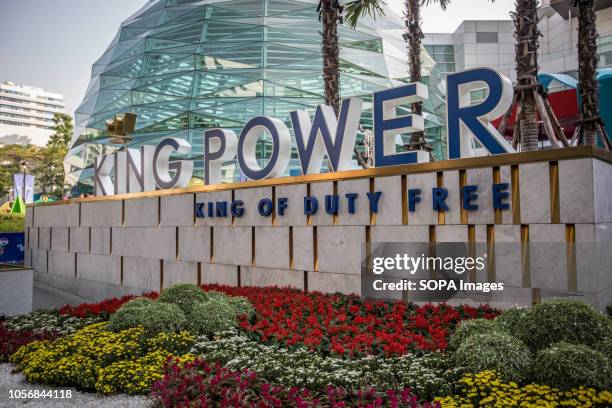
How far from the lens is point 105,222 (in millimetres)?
19438

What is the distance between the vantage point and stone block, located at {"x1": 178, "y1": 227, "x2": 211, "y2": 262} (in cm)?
1495

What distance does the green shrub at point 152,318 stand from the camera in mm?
8461

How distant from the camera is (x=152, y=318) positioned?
8.60 m

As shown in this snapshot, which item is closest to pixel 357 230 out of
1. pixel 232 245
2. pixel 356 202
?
pixel 356 202

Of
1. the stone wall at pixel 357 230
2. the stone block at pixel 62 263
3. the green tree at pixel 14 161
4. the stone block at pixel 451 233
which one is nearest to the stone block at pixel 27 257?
the stone block at pixel 62 263

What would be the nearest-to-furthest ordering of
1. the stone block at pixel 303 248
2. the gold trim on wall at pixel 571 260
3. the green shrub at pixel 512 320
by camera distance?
the green shrub at pixel 512 320 < the gold trim on wall at pixel 571 260 < the stone block at pixel 303 248

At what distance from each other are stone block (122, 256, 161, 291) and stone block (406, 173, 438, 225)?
976 centimetres

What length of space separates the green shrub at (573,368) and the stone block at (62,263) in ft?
66.4

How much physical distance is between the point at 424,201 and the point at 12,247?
80.1 ft

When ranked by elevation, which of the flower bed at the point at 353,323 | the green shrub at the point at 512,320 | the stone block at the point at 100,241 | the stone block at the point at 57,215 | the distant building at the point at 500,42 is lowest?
the flower bed at the point at 353,323

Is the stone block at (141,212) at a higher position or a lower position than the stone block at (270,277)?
higher

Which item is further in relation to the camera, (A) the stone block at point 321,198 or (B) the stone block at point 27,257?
(B) the stone block at point 27,257

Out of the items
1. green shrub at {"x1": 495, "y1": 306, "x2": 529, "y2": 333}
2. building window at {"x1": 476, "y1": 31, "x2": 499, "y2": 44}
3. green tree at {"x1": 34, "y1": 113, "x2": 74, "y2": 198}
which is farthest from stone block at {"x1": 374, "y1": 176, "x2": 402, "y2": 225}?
green tree at {"x1": 34, "y1": 113, "x2": 74, "y2": 198}

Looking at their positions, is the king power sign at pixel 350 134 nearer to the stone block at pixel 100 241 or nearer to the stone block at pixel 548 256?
the stone block at pixel 548 256
